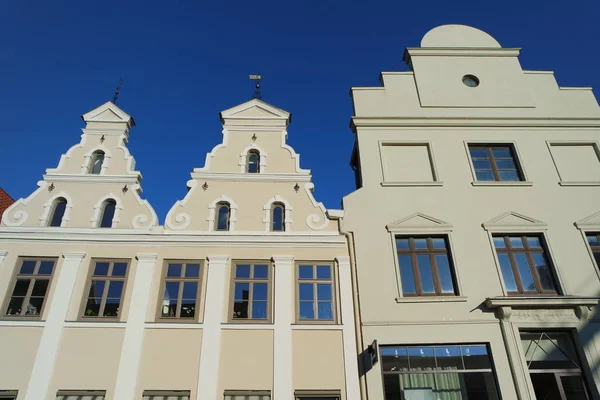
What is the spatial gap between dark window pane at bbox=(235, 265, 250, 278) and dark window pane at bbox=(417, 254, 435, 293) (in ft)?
15.9

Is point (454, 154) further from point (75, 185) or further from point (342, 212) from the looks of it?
point (75, 185)

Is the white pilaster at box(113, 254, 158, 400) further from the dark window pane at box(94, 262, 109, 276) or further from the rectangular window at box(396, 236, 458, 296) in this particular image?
the rectangular window at box(396, 236, 458, 296)

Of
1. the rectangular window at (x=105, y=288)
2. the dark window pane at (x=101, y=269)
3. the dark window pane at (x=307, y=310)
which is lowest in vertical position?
the dark window pane at (x=307, y=310)

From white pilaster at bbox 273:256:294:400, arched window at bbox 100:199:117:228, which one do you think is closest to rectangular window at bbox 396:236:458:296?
white pilaster at bbox 273:256:294:400

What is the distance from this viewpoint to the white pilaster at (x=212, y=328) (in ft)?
33.0

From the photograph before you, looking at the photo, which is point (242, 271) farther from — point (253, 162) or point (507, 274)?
point (507, 274)

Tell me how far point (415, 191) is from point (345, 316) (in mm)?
4585

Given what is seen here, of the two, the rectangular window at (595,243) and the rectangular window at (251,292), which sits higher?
the rectangular window at (595,243)

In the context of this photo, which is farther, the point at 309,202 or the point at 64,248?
the point at 309,202

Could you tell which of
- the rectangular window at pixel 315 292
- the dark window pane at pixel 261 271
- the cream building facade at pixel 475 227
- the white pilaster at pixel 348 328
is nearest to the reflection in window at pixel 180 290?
the dark window pane at pixel 261 271

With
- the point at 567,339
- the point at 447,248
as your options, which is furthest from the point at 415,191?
the point at 567,339

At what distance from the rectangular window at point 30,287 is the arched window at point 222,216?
15.1 ft

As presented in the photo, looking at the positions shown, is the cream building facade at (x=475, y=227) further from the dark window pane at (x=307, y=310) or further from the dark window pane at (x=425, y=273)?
the dark window pane at (x=307, y=310)

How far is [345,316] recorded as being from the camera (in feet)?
36.1
